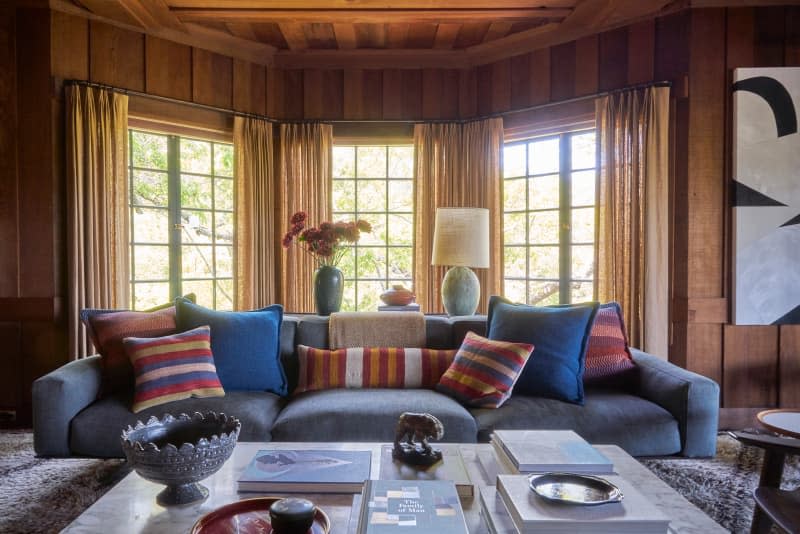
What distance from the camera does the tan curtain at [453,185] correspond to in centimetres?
443

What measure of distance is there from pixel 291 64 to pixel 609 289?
3185 millimetres

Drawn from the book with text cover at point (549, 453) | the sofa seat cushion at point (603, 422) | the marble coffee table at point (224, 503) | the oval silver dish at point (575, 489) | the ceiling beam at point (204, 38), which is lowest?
the sofa seat cushion at point (603, 422)

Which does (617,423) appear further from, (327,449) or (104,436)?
(104,436)

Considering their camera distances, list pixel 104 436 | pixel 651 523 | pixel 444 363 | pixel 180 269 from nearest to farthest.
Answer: pixel 651 523 → pixel 104 436 → pixel 444 363 → pixel 180 269

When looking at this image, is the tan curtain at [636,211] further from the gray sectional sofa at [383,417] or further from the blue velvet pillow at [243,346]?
the blue velvet pillow at [243,346]

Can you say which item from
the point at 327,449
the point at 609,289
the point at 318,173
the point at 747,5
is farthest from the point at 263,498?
the point at 747,5

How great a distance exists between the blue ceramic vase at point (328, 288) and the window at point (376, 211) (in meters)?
1.65

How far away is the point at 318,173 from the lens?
4.58 m

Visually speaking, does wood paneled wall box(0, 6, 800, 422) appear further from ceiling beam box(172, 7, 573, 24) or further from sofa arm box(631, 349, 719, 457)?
sofa arm box(631, 349, 719, 457)

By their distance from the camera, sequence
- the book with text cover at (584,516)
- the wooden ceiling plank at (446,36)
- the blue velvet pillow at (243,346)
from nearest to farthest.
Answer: the book with text cover at (584,516), the blue velvet pillow at (243,346), the wooden ceiling plank at (446,36)

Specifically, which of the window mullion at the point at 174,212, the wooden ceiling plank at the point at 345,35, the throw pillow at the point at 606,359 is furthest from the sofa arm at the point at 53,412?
the wooden ceiling plank at the point at 345,35

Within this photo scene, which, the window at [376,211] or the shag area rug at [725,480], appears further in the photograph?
the window at [376,211]

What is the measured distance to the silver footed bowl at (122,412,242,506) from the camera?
1.24 m

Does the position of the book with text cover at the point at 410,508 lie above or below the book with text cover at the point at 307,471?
above
